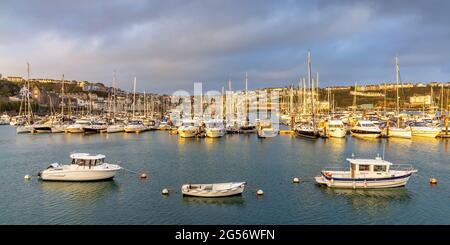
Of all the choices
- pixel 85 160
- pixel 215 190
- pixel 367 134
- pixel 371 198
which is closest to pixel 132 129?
pixel 367 134

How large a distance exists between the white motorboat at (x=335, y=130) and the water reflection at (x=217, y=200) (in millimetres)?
45134

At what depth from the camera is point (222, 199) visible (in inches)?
1009

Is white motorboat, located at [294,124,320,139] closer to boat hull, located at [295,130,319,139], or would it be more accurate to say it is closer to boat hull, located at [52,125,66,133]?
boat hull, located at [295,130,319,139]

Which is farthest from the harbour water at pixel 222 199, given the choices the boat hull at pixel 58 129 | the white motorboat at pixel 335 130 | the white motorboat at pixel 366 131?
the boat hull at pixel 58 129

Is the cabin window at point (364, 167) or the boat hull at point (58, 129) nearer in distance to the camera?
the cabin window at point (364, 167)

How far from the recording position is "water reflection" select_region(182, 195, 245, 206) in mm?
24891

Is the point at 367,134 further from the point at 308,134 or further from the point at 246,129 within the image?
the point at 246,129

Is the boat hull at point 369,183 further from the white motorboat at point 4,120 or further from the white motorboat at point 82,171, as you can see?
the white motorboat at point 4,120

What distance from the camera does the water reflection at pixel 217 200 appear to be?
81.7 ft

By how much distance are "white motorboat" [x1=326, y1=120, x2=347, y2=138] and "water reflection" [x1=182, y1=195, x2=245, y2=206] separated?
45.1m

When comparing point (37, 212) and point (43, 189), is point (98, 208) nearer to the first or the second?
point (37, 212)

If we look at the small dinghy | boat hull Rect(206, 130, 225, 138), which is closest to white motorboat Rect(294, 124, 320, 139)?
boat hull Rect(206, 130, 225, 138)

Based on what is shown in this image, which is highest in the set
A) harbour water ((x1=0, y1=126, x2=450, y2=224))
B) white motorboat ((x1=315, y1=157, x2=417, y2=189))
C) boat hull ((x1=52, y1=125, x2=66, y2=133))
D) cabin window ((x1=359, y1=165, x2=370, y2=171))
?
boat hull ((x1=52, y1=125, x2=66, y2=133))
